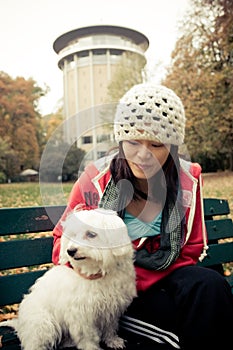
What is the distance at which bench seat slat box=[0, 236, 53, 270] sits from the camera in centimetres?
182

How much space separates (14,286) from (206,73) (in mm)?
9436

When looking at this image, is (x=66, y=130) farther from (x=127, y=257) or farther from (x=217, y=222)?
(x=217, y=222)

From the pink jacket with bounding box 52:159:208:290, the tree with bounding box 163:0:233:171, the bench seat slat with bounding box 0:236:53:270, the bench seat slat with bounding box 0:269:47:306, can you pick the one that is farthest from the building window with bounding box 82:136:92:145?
the tree with bounding box 163:0:233:171

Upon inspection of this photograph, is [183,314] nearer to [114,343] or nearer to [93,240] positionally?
[114,343]

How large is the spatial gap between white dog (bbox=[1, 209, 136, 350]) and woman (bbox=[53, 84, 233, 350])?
123 mm

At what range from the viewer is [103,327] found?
175cm

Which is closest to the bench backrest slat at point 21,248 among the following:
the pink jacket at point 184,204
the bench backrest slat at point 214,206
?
the pink jacket at point 184,204

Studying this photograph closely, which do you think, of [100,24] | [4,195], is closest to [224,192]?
[4,195]

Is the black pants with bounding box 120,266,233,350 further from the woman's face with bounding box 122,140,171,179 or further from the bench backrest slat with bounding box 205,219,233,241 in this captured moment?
the bench backrest slat with bounding box 205,219,233,241

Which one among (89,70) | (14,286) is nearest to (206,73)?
(89,70)

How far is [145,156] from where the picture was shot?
1635mm

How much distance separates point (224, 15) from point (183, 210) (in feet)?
29.0

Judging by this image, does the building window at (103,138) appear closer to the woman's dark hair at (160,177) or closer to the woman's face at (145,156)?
the woman's face at (145,156)

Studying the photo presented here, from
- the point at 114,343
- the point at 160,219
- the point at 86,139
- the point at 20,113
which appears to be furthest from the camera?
the point at 20,113
